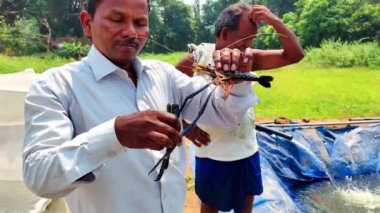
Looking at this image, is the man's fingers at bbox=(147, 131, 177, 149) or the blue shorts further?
the blue shorts

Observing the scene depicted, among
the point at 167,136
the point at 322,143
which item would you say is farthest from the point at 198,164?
the point at 322,143

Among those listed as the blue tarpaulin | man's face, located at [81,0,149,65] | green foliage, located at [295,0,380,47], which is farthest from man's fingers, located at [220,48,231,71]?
green foliage, located at [295,0,380,47]

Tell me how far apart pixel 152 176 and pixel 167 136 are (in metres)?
0.38

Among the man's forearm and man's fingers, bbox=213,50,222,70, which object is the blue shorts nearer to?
the man's forearm

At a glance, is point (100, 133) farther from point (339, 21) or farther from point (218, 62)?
point (339, 21)

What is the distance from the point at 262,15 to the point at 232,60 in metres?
1.10

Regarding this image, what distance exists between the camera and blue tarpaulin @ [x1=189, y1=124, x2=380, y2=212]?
203 inches

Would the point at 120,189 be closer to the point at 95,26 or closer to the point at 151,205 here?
the point at 151,205

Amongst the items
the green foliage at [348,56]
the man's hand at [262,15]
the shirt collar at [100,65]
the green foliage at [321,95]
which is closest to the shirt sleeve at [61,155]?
the shirt collar at [100,65]

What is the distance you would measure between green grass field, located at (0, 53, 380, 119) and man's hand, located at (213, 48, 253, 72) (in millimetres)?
5309

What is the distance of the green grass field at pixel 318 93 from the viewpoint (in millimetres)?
9383

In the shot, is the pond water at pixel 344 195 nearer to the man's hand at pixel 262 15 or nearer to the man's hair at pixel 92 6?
the man's hand at pixel 262 15

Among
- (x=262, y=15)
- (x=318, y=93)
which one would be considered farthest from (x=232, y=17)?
(x=318, y=93)

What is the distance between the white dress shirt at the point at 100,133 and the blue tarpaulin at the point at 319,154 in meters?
3.37
